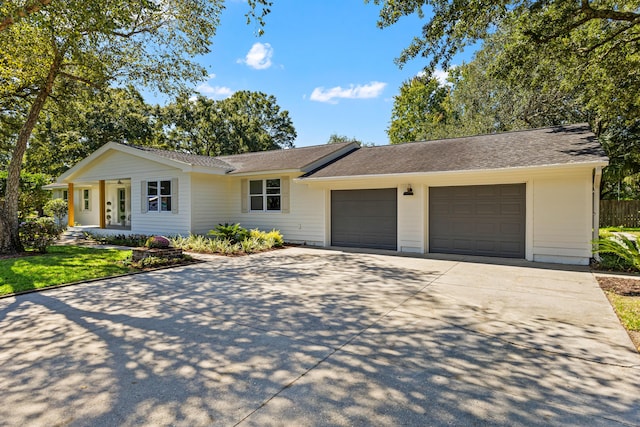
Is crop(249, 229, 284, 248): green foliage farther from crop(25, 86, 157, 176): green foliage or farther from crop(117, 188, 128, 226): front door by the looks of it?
crop(25, 86, 157, 176): green foliage

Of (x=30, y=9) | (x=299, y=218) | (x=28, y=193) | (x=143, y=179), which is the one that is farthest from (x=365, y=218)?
(x=28, y=193)

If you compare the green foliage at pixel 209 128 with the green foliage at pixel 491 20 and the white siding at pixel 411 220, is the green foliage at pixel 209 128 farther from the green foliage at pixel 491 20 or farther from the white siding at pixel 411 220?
the green foliage at pixel 491 20

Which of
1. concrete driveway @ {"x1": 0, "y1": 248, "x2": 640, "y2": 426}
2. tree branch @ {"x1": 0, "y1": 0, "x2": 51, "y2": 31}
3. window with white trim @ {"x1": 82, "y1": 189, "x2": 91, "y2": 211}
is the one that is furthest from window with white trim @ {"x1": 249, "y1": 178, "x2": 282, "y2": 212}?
window with white trim @ {"x1": 82, "y1": 189, "x2": 91, "y2": 211}

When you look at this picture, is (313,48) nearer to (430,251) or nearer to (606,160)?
(430,251)

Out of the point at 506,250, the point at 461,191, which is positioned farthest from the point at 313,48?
the point at 506,250

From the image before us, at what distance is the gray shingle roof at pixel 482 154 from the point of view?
8.41 m

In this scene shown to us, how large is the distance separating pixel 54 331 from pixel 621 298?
26.8 feet

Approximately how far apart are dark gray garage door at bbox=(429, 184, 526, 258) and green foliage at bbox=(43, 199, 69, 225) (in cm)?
1997

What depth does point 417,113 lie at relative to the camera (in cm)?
3428

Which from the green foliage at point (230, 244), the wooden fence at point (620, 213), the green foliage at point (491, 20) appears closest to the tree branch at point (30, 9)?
the green foliage at point (230, 244)

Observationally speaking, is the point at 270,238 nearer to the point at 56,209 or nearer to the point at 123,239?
the point at 123,239

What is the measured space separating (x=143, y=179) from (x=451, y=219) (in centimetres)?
1193

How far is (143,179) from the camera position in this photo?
45.4 ft

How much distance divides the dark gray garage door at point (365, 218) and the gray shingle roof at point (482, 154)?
94 centimetres
